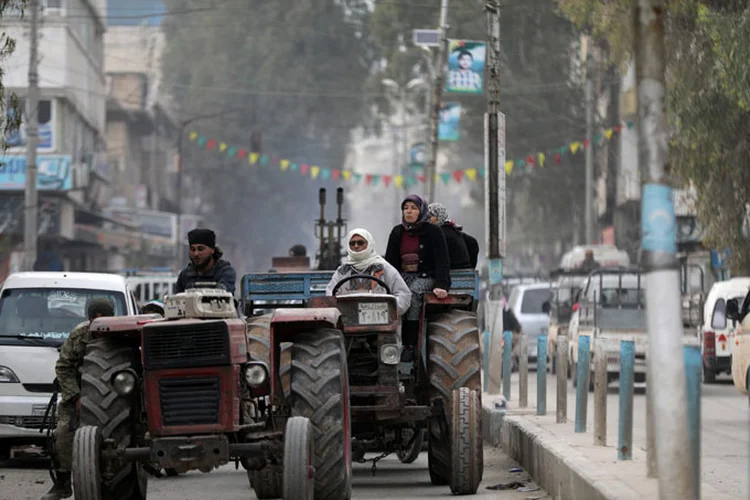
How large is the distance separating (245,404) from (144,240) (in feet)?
185

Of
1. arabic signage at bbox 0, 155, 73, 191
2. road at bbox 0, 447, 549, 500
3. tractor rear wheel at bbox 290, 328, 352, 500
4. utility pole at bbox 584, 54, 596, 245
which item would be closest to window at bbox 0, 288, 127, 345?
road at bbox 0, 447, 549, 500

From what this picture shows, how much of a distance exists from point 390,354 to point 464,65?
83.6 feet

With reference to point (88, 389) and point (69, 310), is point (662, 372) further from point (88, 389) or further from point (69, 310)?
point (69, 310)

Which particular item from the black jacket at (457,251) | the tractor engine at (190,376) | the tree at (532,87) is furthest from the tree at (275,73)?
the tractor engine at (190,376)

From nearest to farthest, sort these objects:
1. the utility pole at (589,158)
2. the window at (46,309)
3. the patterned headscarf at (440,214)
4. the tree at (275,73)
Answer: the patterned headscarf at (440,214), the window at (46,309), the utility pole at (589,158), the tree at (275,73)

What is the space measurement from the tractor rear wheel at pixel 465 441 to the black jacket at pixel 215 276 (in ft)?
6.66

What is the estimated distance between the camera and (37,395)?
16.1 m

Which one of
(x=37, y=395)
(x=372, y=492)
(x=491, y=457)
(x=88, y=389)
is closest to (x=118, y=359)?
(x=88, y=389)

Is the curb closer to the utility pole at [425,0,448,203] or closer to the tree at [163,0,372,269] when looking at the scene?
the utility pole at [425,0,448,203]

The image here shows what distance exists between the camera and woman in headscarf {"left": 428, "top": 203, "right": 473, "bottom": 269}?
587 inches

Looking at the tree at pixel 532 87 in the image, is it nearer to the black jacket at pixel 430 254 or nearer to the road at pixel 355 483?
the road at pixel 355 483

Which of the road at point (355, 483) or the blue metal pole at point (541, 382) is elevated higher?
the blue metal pole at point (541, 382)

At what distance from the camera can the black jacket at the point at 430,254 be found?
13.7 m

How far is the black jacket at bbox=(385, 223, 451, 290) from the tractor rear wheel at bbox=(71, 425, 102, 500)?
422cm
